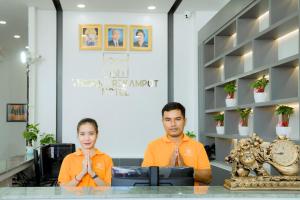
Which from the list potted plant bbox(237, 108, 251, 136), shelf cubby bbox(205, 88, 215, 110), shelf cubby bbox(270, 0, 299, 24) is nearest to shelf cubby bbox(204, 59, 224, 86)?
shelf cubby bbox(205, 88, 215, 110)

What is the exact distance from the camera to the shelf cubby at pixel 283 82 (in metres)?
4.22

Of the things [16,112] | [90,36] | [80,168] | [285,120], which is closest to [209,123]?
[90,36]

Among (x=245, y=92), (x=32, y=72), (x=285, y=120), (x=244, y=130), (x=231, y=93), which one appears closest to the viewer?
(x=285, y=120)

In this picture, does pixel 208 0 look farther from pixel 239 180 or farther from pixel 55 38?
pixel 239 180

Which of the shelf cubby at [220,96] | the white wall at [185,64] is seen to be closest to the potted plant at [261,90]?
the shelf cubby at [220,96]

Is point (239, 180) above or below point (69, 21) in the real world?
below

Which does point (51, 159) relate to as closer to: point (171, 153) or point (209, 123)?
point (209, 123)

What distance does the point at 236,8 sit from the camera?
17.4 ft

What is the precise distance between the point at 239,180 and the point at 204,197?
0.82 ft

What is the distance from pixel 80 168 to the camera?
3.06 meters

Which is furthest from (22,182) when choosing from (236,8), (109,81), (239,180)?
(239,180)

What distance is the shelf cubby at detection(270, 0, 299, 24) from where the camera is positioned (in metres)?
4.20

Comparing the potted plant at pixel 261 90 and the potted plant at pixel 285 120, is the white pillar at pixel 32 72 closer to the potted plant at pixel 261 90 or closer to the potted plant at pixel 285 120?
the potted plant at pixel 261 90

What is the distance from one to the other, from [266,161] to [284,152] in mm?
107
